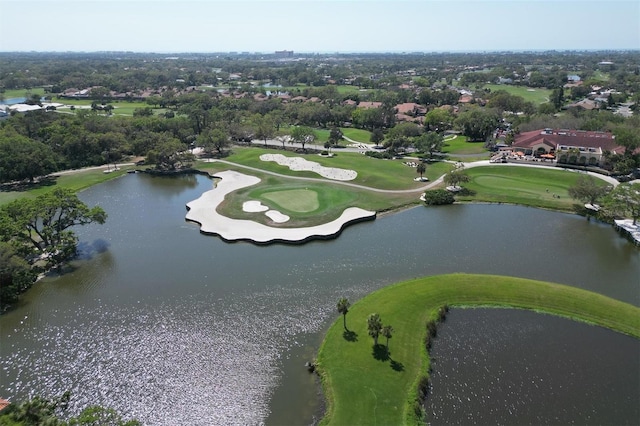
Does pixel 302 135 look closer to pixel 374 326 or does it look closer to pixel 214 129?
pixel 214 129

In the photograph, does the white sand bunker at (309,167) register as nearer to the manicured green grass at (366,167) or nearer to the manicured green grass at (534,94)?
the manicured green grass at (366,167)

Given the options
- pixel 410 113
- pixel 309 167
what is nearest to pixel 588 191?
pixel 309 167

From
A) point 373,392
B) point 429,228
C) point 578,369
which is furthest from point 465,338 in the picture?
point 429,228

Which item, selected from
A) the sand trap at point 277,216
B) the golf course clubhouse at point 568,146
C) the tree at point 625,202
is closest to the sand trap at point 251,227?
the sand trap at point 277,216

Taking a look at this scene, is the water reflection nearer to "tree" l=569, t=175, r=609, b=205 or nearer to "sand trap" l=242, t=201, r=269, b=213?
"tree" l=569, t=175, r=609, b=205

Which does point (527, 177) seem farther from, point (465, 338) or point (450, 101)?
point (450, 101)

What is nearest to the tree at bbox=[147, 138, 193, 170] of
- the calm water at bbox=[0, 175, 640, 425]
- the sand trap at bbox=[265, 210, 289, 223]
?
the calm water at bbox=[0, 175, 640, 425]
